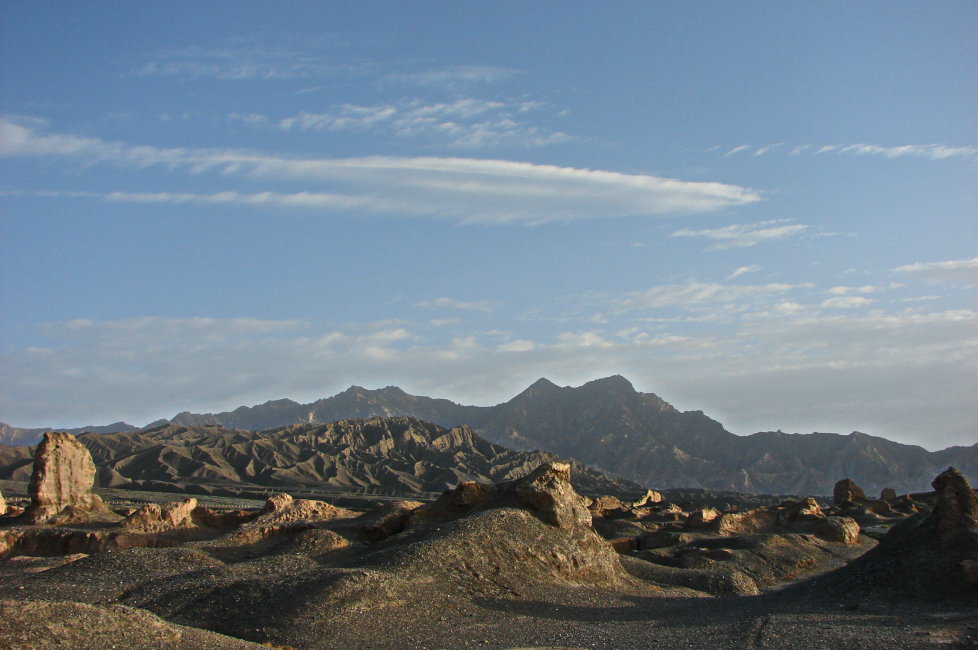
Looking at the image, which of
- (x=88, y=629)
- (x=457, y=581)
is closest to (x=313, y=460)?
(x=457, y=581)

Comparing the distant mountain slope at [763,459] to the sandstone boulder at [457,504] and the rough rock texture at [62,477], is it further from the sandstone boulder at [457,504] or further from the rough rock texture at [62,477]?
the rough rock texture at [62,477]

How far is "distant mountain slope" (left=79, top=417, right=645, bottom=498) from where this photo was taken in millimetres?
108062

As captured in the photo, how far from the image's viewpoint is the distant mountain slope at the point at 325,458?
355 ft

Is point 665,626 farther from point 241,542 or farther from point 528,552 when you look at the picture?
point 241,542

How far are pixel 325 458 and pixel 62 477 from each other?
285ft

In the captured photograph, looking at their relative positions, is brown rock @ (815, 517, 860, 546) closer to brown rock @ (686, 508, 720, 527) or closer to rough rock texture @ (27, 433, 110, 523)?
brown rock @ (686, 508, 720, 527)

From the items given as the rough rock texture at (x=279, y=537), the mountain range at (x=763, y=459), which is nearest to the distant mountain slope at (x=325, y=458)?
the mountain range at (x=763, y=459)

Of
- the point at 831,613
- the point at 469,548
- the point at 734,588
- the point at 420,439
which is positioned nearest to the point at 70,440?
the point at 469,548

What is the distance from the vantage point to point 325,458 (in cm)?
12088

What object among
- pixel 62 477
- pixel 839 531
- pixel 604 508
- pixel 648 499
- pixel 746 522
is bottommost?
pixel 648 499

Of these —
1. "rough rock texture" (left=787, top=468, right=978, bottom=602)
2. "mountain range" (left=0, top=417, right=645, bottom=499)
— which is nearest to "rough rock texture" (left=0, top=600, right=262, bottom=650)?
"rough rock texture" (left=787, top=468, right=978, bottom=602)

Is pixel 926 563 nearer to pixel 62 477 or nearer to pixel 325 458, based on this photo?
pixel 62 477

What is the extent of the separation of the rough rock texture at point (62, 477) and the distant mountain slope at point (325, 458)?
6357cm

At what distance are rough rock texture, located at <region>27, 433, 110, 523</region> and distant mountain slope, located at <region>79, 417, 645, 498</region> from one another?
209ft
